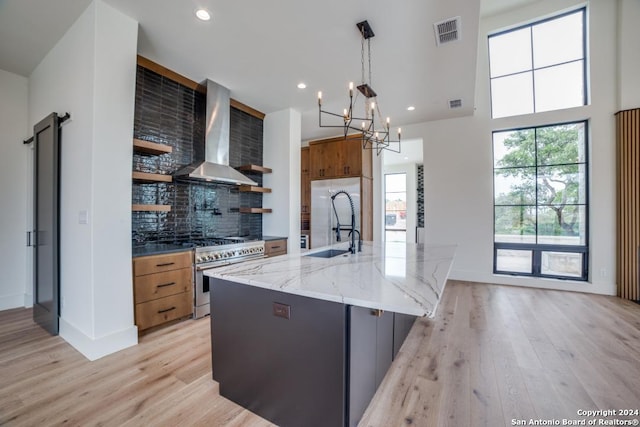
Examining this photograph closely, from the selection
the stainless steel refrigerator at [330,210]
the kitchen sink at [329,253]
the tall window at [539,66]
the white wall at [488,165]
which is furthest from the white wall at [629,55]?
the kitchen sink at [329,253]

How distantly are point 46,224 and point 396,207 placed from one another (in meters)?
7.95

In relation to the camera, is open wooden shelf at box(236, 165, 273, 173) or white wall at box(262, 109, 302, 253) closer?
open wooden shelf at box(236, 165, 273, 173)

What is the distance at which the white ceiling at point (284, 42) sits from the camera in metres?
2.23

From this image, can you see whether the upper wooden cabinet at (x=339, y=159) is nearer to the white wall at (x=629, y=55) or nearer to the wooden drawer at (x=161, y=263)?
the wooden drawer at (x=161, y=263)

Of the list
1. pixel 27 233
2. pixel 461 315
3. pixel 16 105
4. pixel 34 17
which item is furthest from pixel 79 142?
pixel 461 315

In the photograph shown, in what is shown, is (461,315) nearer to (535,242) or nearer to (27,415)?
(535,242)

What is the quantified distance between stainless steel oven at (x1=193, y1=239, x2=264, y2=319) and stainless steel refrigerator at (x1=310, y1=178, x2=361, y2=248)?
2069 mm

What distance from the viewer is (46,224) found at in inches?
106

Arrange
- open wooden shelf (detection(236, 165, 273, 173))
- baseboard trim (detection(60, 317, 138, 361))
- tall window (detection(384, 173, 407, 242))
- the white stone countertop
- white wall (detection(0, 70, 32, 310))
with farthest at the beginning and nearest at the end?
tall window (detection(384, 173, 407, 242))
open wooden shelf (detection(236, 165, 273, 173))
white wall (detection(0, 70, 32, 310))
baseboard trim (detection(60, 317, 138, 361))
the white stone countertop

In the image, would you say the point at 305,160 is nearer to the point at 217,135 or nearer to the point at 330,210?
the point at 330,210

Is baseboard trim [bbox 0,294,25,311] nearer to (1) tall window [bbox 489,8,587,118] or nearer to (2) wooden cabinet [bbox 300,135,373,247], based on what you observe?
(2) wooden cabinet [bbox 300,135,373,247]

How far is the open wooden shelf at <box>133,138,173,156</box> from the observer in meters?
2.66

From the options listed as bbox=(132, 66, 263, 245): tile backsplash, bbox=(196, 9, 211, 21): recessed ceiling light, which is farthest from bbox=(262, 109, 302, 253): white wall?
bbox=(196, 9, 211, 21): recessed ceiling light

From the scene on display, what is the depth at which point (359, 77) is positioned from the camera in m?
3.37
